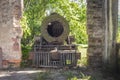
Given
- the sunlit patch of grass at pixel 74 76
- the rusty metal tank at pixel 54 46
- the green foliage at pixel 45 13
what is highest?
the green foliage at pixel 45 13

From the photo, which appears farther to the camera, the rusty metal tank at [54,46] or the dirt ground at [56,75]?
the rusty metal tank at [54,46]

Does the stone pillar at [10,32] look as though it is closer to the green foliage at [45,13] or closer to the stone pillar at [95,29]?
the stone pillar at [95,29]

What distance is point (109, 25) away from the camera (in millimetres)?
9398

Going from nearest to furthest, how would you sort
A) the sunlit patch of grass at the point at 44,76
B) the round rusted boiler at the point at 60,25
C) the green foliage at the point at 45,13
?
the sunlit patch of grass at the point at 44,76, the round rusted boiler at the point at 60,25, the green foliage at the point at 45,13

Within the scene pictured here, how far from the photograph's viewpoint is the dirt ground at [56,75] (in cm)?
780

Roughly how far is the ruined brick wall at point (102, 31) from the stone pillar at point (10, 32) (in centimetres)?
218

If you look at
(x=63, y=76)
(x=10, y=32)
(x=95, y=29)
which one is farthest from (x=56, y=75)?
(x=95, y=29)

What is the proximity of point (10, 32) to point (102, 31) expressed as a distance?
2.76 m

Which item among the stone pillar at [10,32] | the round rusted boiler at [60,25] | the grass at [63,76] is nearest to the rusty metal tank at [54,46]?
the round rusted boiler at [60,25]

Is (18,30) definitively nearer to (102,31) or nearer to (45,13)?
(102,31)

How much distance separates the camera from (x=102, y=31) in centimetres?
957

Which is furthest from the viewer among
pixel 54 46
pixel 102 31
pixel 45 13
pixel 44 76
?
pixel 45 13

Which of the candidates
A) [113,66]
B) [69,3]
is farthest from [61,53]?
[69,3]

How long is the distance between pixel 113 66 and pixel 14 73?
292cm
